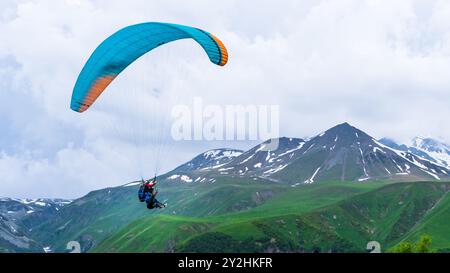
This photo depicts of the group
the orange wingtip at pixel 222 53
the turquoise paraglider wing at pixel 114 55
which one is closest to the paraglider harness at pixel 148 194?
the turquoise paraglider wing at pixel 114 55

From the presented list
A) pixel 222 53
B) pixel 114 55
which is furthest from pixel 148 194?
pixel 114 55

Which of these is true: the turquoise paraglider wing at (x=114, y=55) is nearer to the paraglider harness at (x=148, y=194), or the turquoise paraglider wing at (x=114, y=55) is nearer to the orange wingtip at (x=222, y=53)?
the orange wingtip at (x=222, y=53)

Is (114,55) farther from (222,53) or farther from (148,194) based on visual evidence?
(148,194)

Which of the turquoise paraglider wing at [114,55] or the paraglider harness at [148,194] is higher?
the turquoise paraglider wing at [114,55]

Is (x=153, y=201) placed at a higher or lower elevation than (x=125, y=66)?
lower

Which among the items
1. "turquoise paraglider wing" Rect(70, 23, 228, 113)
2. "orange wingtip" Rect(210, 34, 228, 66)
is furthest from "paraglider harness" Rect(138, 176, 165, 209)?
"orange wingtip" Rect(210, 34, 228, 66)

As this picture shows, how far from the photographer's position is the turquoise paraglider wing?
38406 mm

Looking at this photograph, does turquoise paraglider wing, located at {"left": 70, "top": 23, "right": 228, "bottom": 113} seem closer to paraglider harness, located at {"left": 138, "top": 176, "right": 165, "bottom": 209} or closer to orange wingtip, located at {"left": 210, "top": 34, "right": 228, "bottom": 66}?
→ orange wingtip, located at {"left": 210, "top": 34, "right": 228, "bottom": 66}

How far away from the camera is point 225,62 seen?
117ft

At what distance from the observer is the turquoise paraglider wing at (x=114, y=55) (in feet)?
126

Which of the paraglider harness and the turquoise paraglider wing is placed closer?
the paraglider harness
